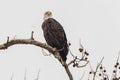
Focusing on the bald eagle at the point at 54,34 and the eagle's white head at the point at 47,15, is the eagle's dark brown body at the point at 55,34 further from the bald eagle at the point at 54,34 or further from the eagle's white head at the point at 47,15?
the eagle's white head at the point at 47,15

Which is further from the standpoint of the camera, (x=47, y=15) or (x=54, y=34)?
(x=47, y=15)

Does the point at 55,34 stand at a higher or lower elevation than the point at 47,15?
lower

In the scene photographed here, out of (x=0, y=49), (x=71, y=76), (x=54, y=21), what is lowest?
(x=71, y=76)

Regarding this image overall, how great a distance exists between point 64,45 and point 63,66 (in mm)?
3133

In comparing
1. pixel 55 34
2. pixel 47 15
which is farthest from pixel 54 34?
pixel 47 15

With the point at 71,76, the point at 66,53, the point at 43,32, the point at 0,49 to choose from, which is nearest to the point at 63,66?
the point at 71,76

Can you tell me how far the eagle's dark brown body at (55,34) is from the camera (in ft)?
35.3

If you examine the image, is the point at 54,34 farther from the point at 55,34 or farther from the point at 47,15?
the point at 47,15

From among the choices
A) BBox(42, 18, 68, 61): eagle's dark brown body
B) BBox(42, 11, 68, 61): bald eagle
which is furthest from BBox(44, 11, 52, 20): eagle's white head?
BBox(42, 18, 68, 61): eagle's dark brown body

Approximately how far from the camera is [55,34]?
11086 mm

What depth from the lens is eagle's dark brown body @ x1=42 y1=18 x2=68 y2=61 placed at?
10.8 m

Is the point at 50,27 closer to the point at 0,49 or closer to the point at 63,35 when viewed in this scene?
the point at 63,35

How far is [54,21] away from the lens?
11.7m

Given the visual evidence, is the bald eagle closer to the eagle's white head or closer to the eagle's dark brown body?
the eagle's dark brown body
